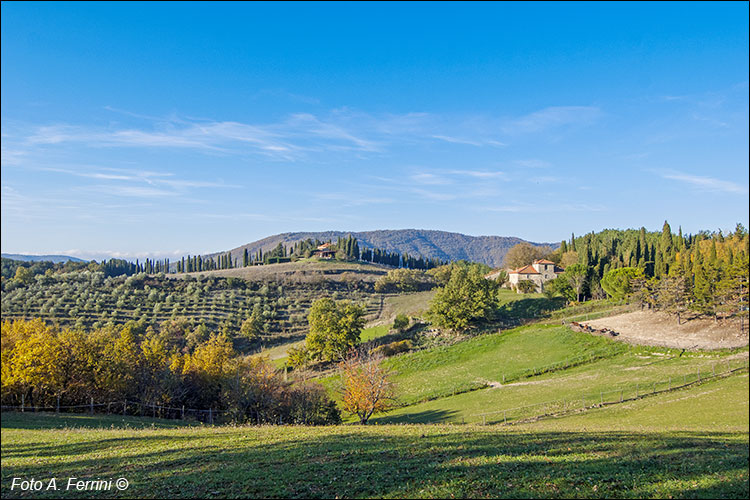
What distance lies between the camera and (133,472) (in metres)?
11.2

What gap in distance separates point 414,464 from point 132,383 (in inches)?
1114

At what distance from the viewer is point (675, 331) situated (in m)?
43.6

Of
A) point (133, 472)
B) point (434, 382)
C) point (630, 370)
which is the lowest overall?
point (434, 382)

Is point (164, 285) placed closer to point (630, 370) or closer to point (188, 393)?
point (188, 393)

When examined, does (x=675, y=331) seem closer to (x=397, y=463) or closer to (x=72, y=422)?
(x=397, y=463)

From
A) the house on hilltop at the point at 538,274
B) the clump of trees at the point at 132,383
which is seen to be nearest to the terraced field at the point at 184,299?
the house on hilltop at the point at 538,274

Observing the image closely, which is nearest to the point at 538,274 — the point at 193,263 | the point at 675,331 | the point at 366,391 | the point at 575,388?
the point at 675,331

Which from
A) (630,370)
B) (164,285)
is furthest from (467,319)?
(164,285)

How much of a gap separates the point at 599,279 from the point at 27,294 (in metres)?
115

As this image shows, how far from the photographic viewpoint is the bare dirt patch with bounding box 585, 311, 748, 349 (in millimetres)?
38281

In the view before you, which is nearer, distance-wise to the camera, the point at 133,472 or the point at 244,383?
the point at 133,472

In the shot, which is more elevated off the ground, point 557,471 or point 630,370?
point 557,471

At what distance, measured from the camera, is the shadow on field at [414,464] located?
9047 millimetres

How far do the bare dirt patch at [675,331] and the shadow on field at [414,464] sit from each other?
30.1 meters
